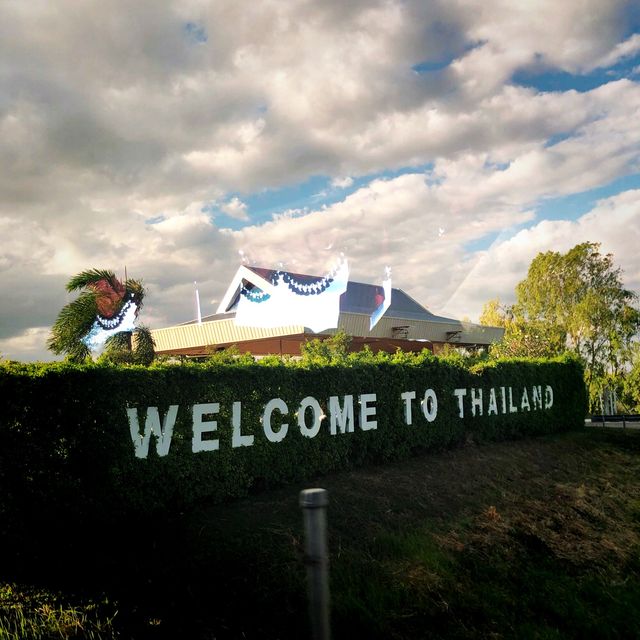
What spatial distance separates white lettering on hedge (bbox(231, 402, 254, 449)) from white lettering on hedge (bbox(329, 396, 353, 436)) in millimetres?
1822

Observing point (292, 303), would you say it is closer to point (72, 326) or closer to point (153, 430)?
point (72, 326)

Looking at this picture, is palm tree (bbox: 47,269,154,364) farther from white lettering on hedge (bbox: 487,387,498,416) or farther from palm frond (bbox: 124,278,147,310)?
white lettering on hedge (bbox: 487,387,498,416)

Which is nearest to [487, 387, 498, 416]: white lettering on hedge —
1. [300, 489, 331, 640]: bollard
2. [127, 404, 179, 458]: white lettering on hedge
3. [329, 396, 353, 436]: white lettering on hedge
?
[329, 396, 353, 436]: white lettering on hedge

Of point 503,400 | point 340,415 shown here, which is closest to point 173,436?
point 340,415

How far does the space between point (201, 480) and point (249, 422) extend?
1211 mm

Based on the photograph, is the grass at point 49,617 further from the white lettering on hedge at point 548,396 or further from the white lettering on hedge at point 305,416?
the white lettering on hedge at point 548,396

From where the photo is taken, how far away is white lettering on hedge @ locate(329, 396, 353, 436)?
10.9 metres

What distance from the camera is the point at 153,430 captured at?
8602 mm

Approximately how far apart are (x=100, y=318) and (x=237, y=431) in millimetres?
13254

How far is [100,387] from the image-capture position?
26.8 feet

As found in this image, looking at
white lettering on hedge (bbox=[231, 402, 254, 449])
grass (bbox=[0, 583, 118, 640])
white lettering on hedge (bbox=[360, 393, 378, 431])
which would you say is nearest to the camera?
grass (bbox=[0, 583, 118, 640])

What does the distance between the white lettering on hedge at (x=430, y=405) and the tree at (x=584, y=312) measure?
25880 mm

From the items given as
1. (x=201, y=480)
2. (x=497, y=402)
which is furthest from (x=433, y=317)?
(x=201, y=480)

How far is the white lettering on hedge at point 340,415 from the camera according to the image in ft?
35.9
